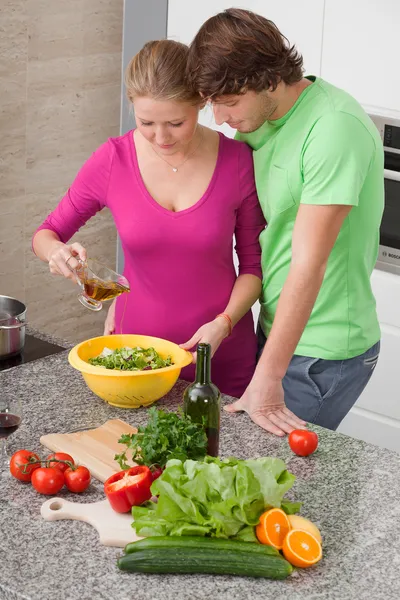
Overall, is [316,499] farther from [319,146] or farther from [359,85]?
[359,85]

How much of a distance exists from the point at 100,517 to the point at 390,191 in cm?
197

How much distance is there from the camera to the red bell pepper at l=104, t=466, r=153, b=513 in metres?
1.62

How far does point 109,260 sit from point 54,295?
350 millimetres

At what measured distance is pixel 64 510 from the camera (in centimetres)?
166

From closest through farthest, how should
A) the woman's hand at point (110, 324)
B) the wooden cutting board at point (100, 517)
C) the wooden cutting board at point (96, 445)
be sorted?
1. the wooden cutting board at point (100, 517)
2. the wooden cutting board at point (96, 445)
3. the woman's hand at point (110, 324)

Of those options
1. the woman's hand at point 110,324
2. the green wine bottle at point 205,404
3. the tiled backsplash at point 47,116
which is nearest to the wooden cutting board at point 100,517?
the green wine bottle at point 205,404

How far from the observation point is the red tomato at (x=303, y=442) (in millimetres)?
1901

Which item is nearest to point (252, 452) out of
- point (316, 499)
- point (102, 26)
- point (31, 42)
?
point (316, 499)

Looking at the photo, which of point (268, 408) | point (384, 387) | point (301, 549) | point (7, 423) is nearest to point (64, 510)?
point (7, 423)

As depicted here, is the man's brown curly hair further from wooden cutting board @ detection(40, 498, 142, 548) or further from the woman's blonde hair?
wooden cutting board @ detection(40, 498, 142, 548)

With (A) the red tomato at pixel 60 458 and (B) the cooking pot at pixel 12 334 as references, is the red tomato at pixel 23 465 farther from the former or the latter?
(B) the cooking pot at pixel 12 334

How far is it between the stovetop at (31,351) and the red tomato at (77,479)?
634 millimetres

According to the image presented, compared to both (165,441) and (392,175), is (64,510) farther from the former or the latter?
(392,175)

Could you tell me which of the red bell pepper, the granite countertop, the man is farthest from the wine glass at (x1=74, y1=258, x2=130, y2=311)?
the red bell pepper
